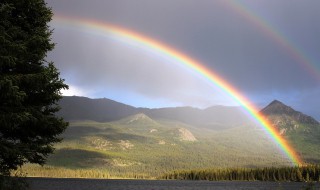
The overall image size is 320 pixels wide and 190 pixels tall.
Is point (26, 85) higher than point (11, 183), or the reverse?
point (26, 85)

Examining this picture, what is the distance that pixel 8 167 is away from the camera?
2878cm

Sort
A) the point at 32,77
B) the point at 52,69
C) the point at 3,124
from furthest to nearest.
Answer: the point at 52,69 < the point at 32,77 < the point at 3,124

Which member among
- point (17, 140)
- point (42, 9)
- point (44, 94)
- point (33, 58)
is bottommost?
point (17, 140)

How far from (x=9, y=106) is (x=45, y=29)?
8.08 m

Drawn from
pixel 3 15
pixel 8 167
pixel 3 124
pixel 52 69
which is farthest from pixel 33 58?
pixel 8 167

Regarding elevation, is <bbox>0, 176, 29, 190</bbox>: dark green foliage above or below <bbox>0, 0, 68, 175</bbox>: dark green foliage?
below

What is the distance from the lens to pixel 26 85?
2725 centimetres

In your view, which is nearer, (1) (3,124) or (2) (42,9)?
(1) (3,124)

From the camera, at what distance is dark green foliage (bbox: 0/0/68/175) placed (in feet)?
80.3

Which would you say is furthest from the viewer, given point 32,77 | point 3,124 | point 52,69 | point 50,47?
point 50,47

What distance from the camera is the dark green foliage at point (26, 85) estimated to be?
80.3 ft

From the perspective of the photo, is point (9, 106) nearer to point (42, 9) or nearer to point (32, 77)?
point (32, 77)

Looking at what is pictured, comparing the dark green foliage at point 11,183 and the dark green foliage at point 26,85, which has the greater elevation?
the dark green foliage at point 26,85

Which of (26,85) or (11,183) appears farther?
(26,85)
